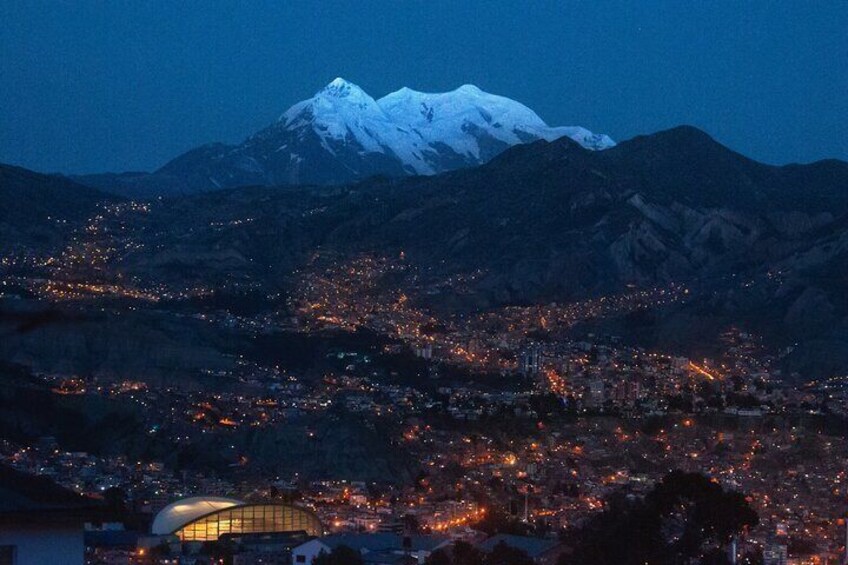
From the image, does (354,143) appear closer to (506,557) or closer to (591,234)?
(591,234)

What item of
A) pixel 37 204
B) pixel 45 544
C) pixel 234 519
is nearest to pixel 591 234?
pixel 37 204

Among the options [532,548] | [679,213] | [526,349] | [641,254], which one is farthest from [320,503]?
[679,213]

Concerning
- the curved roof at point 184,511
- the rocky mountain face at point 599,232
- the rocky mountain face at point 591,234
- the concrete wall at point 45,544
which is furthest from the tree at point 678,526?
the rocky mountain face at point 599,232

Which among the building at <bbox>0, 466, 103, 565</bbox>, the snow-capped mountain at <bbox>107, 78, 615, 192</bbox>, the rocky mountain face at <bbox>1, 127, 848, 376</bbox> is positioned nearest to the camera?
the building at <bbox>0, 466, 103, 565</bbox>

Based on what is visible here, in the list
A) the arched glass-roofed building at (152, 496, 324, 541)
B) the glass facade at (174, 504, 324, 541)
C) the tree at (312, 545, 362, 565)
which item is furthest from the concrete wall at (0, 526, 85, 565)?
the glass facade at (174, 504, 324, 541)

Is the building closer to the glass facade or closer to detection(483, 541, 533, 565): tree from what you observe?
detection(483, 541, 533, 565): tree

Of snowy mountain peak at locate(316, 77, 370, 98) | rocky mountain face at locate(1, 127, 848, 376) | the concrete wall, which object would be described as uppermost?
snowy mountain peak at locate(316, 77, 370, 98)
